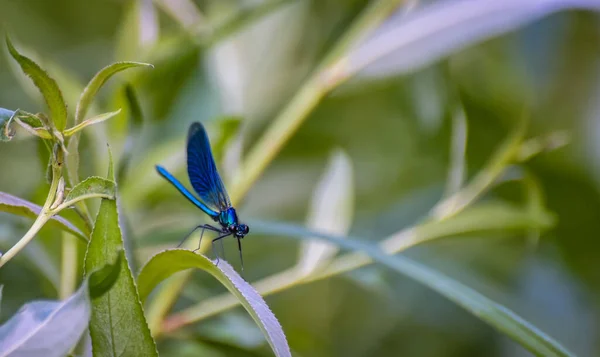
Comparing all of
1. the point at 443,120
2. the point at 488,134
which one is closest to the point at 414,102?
the point at 443,120

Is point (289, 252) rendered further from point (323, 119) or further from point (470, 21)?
point (470, 21)

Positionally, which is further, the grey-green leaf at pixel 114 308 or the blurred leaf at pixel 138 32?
the blurred leaf at pixel 138 32

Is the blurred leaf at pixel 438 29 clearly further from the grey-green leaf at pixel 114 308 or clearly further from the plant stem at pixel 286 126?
the grey-green leaf at pixel 114 308

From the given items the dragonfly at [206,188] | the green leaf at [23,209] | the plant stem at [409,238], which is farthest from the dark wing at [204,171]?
the green leaf at [23,209]

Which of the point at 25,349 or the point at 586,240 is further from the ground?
the point at 586,240

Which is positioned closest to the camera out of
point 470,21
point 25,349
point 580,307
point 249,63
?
point 25,349

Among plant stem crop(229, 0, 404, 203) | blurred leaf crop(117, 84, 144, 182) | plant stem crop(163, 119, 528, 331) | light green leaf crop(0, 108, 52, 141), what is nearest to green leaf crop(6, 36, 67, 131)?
light green leaf crop(0, 108, 52, 141)
